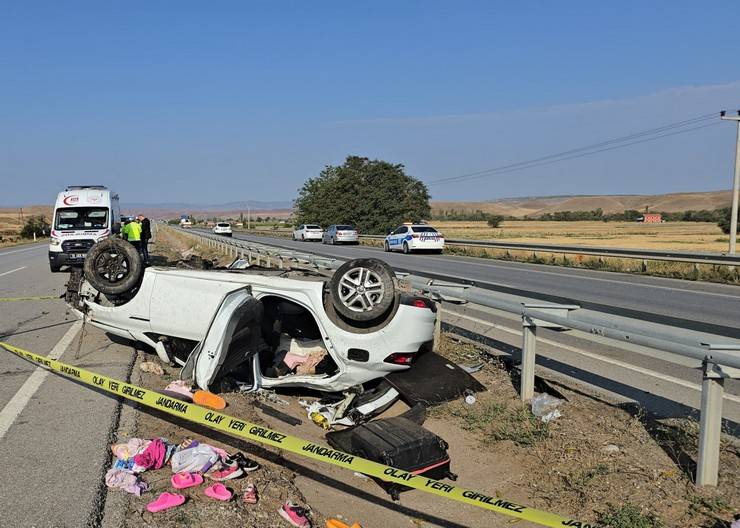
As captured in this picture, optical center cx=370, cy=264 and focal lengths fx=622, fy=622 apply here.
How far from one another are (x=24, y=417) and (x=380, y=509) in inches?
125

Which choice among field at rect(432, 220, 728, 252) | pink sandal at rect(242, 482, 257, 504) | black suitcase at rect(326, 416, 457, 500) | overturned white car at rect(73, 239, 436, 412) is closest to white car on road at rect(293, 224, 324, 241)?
field at rect(432, 220, 728, 252)

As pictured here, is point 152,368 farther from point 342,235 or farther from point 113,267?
point 342,235

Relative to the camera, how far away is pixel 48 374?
21.5ft

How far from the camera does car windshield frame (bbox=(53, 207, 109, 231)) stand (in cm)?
1978

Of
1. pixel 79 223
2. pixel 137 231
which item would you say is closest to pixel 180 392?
pixel 137 231

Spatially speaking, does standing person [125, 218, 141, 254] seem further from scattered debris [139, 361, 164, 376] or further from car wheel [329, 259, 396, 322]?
car wheel [329, 259, 396, 322]

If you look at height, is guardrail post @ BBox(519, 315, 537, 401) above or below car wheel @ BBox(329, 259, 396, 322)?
below

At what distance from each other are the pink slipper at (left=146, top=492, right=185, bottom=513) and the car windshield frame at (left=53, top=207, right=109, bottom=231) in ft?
59.3

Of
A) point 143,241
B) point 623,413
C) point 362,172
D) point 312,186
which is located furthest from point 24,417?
point 312,186

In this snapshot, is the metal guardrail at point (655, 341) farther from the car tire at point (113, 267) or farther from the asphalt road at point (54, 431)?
the asphalt road at point (54, 431)

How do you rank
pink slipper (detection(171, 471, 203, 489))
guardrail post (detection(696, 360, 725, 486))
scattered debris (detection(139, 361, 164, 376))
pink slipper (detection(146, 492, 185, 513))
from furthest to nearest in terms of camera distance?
scattered debris (detection(139, 361, 164, 376)), pink slipper (detection(171, 471, 203, 489)), guardrail post (detection(696, 360, 725, 486)), pink slipper (detection(146, 492, 185, 513))

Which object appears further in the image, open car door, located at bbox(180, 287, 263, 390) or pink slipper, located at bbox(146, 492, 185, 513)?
open car door, located at bbox(180, 287, 263, 390)

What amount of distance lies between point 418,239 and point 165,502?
28.6 m

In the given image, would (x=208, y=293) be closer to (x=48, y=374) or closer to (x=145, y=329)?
(x=145, y=329)
